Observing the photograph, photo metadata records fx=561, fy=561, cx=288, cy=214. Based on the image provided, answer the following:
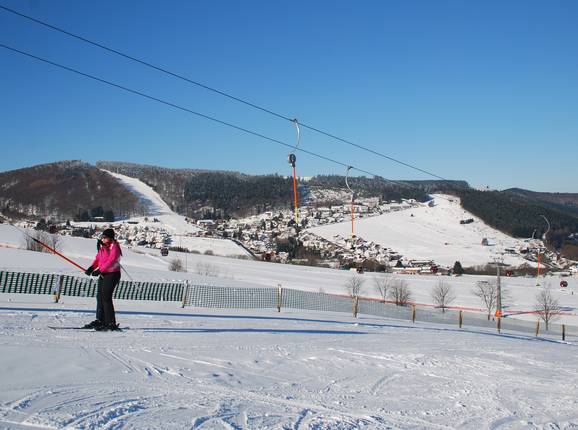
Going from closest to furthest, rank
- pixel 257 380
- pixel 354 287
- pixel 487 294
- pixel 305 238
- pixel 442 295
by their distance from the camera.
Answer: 1. pixel 257 380
2. pixel 442 295
3. pixel 487 294
4. pixel 354 287
5. pixel 305 238

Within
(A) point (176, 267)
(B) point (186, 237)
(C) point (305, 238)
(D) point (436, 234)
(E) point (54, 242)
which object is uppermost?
(D) point (436, 234)

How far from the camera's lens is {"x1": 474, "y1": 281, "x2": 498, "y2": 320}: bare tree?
232 ft

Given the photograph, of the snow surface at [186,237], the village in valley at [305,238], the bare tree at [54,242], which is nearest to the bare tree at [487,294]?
the village in valley at [305,238]

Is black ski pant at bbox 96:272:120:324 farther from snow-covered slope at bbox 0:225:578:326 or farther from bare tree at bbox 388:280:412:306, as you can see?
bare tree at bbox 388:280:412:306

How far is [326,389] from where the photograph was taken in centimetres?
696

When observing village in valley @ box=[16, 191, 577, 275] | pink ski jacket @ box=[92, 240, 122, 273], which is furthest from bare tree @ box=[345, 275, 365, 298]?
pink ski jacket @ box=[92, 240, 122, 273]

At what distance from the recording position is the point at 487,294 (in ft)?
247

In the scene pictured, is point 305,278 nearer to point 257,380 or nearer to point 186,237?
point 186,237

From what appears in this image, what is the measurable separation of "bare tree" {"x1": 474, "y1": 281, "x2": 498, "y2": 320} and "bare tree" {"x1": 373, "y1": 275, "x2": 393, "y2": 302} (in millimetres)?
12158

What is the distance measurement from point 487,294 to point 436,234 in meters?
65.4

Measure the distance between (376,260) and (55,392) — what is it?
378 feet

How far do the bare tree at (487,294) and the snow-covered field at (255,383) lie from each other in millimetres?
62547

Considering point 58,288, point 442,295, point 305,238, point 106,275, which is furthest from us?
point 305,238

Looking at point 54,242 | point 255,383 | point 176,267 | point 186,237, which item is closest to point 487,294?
point 176,267
